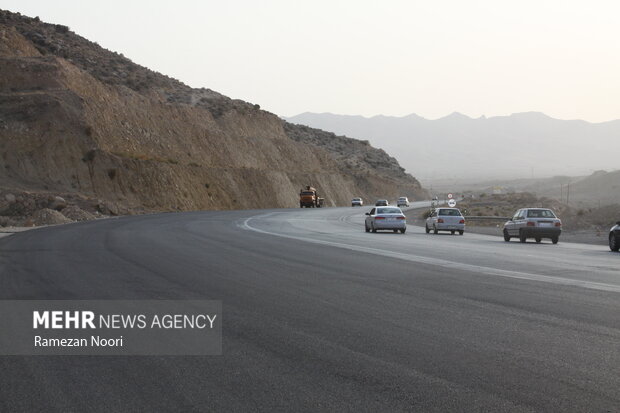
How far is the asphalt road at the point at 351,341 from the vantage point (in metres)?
6.33

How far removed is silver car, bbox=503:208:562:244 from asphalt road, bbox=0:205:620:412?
1374 cm

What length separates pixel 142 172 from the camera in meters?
74.2

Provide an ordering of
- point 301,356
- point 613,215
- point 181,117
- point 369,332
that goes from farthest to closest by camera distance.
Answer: point 181,117, point 613,215, point 369,332, point 301,356

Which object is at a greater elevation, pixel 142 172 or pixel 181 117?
pixel 181 117

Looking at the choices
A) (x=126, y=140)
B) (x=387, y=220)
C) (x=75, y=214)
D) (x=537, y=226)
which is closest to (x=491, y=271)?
(x=537, y=226)

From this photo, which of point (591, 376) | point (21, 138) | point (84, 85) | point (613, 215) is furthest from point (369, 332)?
point (84, 85)

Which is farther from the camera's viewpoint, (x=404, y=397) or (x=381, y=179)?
(x=381, y=179)

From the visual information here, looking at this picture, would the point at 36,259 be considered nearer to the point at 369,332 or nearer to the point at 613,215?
the point at 369,332

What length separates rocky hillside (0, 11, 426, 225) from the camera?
68.3 metres

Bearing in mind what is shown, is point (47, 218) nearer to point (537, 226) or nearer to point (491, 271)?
point (537, 226)

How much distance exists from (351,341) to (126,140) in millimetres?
76001

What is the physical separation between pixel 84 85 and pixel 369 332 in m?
79.3

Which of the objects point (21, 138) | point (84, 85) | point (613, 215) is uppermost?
point (84, 85)

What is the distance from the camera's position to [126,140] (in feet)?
267
